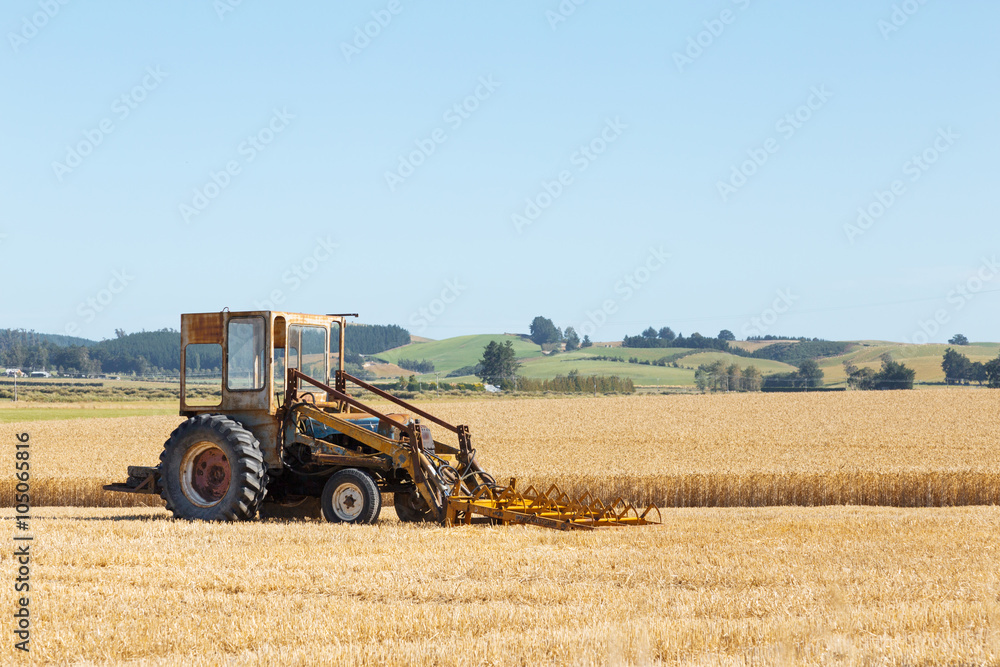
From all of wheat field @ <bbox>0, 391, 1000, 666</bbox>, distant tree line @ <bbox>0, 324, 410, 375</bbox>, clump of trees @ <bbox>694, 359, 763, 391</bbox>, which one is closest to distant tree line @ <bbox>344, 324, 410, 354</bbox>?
distant tree line @ <bbox>0, 324, 410, 375</bbox>

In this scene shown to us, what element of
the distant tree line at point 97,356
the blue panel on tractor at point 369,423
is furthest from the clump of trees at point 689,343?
the blue panel on tractor at point 369,423

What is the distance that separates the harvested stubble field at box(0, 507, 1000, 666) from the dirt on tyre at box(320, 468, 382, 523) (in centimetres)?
46

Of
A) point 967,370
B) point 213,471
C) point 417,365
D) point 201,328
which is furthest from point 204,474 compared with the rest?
point 417,365

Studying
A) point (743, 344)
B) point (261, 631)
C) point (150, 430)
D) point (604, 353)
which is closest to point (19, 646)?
point (261, 631)

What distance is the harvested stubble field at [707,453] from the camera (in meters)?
18.5

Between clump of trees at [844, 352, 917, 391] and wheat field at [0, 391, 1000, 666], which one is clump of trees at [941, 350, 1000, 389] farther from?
wheat field at [0, 391, 1000, 666]

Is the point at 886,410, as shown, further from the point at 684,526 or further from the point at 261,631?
the point at 261,631

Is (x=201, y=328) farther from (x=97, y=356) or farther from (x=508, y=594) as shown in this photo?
(x=97, y=356)

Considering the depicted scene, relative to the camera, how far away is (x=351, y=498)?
12.9 m

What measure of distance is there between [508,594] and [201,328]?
24.1 ft

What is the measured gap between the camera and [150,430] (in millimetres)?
30328

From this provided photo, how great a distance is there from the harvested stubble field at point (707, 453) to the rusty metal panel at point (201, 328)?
22.2 feet

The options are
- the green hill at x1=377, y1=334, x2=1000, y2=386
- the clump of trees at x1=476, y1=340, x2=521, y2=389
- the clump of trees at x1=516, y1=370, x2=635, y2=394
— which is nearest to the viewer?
the clump of trees at x1=516, y1=370, x2=635, y2=394

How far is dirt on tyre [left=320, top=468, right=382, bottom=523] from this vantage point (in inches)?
499
